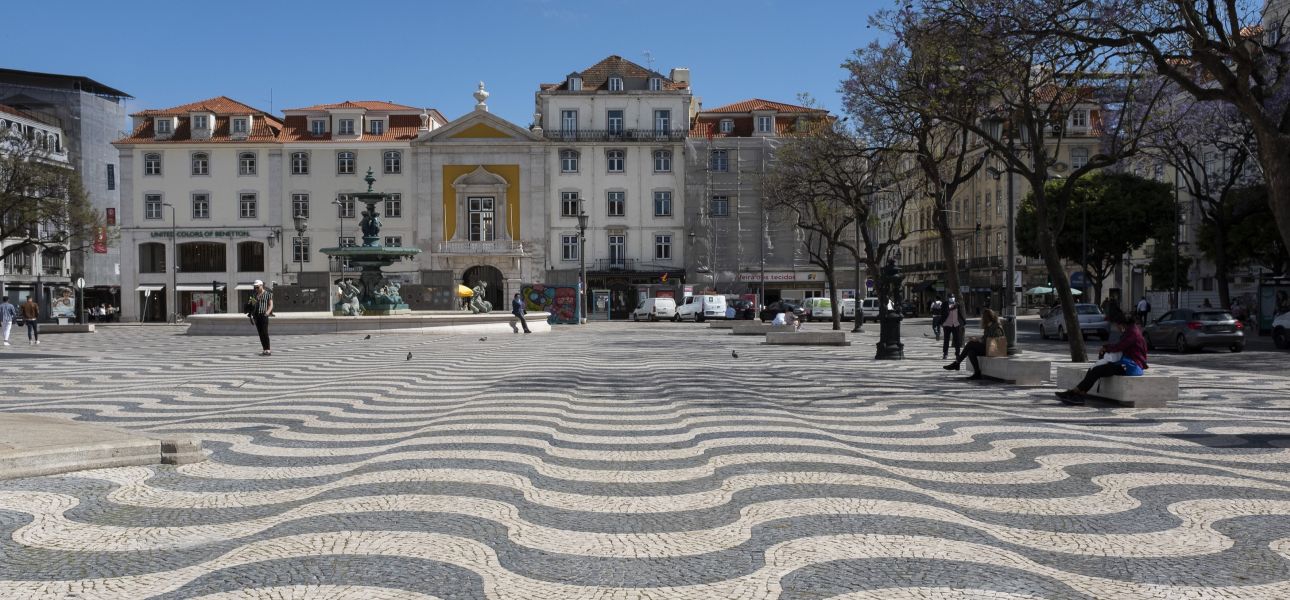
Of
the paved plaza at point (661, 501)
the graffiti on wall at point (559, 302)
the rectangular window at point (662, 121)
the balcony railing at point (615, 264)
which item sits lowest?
the paved plaza at point (661, 501)

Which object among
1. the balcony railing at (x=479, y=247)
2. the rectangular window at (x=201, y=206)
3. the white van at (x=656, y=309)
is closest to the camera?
the white van at (x=656, y=309)

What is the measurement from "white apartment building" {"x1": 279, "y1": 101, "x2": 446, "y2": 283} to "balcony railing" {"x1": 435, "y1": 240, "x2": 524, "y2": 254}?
2.15m

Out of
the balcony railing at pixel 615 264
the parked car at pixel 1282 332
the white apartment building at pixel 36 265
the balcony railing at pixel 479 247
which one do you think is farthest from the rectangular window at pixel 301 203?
the parked car at pixel 1282 332

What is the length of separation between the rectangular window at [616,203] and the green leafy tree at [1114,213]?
24.5 meters

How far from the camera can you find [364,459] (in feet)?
23.8

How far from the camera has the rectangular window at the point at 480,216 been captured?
58719 millimetres

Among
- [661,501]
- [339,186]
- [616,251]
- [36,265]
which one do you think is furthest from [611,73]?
[661,501]

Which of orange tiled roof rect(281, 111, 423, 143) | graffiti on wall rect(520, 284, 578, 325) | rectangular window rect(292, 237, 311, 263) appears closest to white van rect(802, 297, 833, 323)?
graffiti on wall rect(520, 284, 578, 325)

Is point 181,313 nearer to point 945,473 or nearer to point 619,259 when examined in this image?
point 619,259

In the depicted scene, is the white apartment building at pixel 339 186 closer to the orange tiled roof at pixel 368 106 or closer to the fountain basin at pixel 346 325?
the orange tiled roof at pixel 368 106

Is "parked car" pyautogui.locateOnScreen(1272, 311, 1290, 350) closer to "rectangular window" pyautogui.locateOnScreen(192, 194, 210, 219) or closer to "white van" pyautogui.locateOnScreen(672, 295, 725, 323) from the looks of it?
"white van" pyautogui.locateOnScreen(672, 295, 725, 323)

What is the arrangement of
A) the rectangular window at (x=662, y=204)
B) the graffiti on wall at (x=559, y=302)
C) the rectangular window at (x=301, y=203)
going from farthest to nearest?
the rectangular window at (x=662, y=204), the rectangular window at (x=301, y=203), the graffiti on wall at (x=559, y=302)

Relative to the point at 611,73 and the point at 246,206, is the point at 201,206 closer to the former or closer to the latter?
the point at 246,206

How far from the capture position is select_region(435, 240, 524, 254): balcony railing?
Answer: 5803 cm
